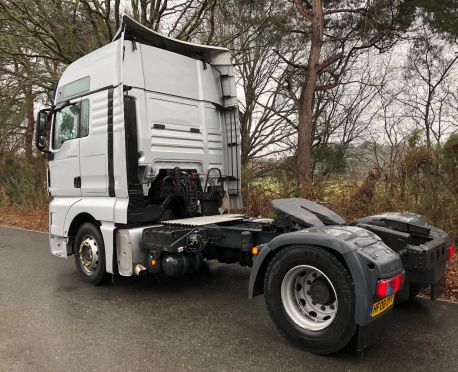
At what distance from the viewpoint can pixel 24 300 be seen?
4867mm

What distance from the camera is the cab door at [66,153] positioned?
5.62 meters

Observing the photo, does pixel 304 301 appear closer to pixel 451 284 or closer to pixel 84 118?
pixel 451 284

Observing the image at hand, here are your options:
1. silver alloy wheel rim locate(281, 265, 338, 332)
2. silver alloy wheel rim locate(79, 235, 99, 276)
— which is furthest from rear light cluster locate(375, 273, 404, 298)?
silver alloy wheel rim locate(79, 235, 99, 276)

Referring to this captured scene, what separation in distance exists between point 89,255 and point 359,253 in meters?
3.73

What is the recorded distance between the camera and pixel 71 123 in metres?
5.72

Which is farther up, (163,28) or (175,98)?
(163,28)

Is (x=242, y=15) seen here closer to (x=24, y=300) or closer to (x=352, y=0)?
(x=352, y=0)

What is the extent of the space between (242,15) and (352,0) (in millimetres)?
3018

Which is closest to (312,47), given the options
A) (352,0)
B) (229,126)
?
(352,0)

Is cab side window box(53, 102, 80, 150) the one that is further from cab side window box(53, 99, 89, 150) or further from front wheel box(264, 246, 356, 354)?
front wheel box(264, 246, 356, 354)

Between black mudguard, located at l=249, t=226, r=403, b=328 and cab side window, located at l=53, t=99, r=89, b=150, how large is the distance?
3275mm

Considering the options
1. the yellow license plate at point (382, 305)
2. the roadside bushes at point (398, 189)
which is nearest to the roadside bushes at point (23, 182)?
the roadside bushes at point (398, 189)

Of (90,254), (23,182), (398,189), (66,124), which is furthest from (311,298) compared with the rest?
(23,182)

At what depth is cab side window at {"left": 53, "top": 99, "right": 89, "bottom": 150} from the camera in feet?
17.9
